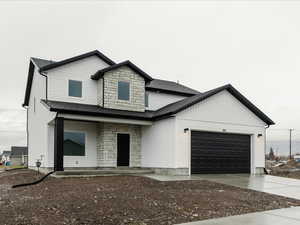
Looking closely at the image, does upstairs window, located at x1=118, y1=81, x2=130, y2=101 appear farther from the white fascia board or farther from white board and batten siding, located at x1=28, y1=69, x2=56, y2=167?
white board and batten siding, located at x1=28, y1=69, x2=56, y2=167

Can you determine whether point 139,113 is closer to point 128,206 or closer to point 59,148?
point 59,148

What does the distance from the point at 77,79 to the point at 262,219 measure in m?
13.6

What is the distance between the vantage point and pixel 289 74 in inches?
870

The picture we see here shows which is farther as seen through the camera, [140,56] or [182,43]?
[140,56]

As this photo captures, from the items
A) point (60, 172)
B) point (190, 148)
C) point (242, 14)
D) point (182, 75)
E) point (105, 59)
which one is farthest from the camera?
point (182, 75)

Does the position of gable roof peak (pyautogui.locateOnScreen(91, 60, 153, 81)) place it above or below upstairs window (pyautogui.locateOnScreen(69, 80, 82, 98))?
above

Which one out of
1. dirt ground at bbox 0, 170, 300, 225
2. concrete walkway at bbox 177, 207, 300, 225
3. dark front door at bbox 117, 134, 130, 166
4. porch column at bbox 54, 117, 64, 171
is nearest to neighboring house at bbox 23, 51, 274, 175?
dark front door at bbox 117, 134, 130, 166

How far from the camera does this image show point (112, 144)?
17.3m

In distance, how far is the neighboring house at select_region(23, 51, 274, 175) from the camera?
1612 cm

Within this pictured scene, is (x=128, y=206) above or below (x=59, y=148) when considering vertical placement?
below

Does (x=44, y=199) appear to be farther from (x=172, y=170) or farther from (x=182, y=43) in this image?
(x=182, y=43)

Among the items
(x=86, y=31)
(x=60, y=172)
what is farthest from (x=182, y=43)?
(x=60, y=172)

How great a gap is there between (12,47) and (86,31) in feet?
20.6

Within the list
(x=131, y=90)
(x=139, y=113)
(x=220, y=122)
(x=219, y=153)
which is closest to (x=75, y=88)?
(x=131, y=90)
